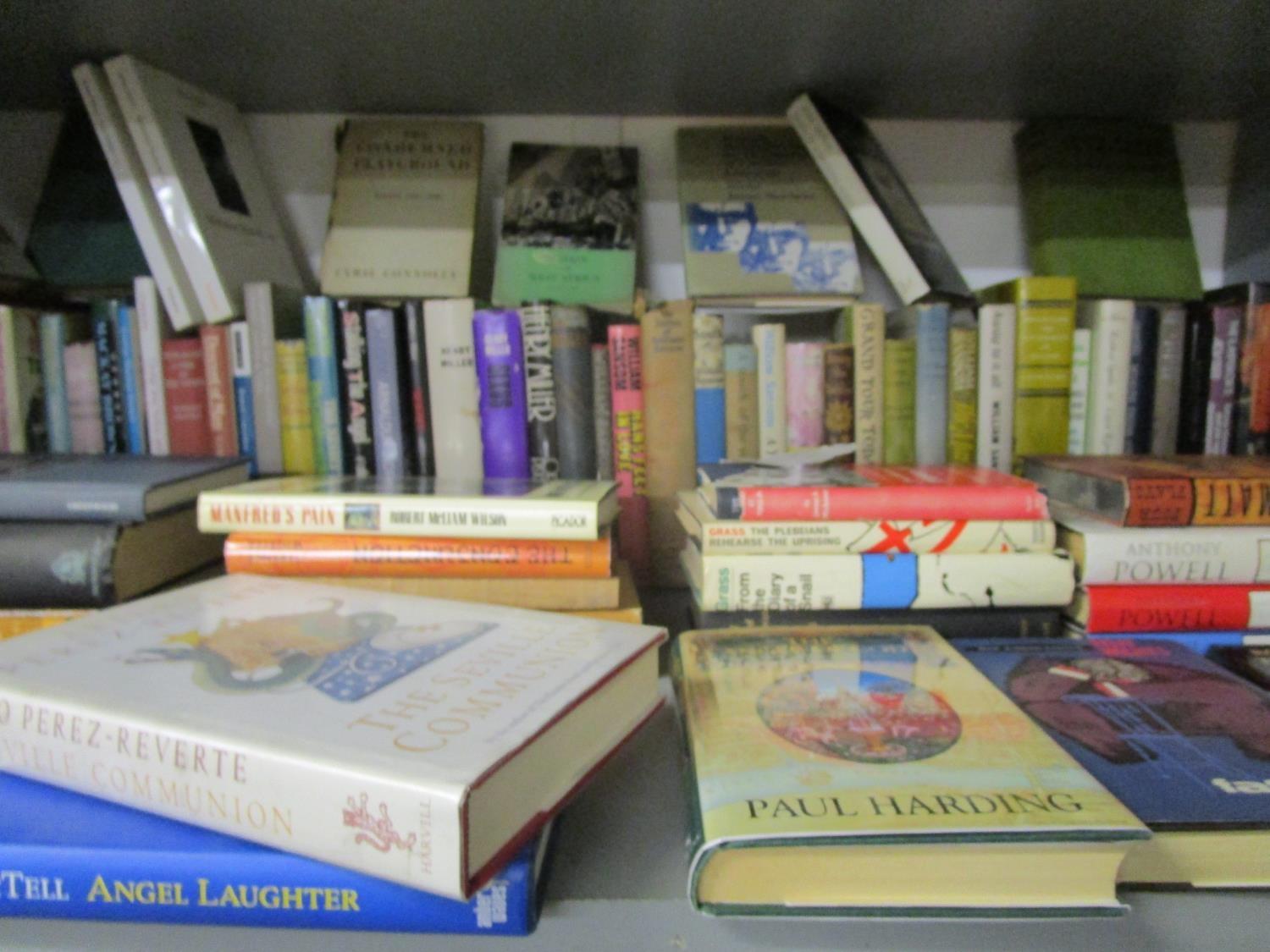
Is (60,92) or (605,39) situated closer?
(605,39)

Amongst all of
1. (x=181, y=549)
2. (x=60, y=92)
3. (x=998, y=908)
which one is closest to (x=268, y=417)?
(x=181, y=549)

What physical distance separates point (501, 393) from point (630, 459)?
0.49 feet

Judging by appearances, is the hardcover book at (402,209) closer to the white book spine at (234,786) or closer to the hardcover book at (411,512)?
the hardcover book at (411,512)

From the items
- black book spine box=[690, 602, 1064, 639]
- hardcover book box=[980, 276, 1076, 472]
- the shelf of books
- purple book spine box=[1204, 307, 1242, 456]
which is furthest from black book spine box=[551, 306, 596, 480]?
purple book spine box=[1204, 307, 1242, 456]

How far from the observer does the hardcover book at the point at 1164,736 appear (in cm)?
38

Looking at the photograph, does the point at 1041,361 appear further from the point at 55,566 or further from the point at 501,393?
the point at 55,566

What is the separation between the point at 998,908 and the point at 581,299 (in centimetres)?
69

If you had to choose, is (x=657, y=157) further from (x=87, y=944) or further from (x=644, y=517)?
(x=87, y=944)

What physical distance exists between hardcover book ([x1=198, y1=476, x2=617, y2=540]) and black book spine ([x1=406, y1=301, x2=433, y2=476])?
0.14m

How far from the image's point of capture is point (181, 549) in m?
0.69

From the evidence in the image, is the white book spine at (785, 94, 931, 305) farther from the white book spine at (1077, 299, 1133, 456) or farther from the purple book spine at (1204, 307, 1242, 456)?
the purple book spine at (1204, 307, 1242, 456)

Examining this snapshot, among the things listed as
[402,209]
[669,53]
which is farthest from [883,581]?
[402,209]

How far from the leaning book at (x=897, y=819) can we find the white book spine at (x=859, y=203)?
51 centimetres

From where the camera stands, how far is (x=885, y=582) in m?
0.60
